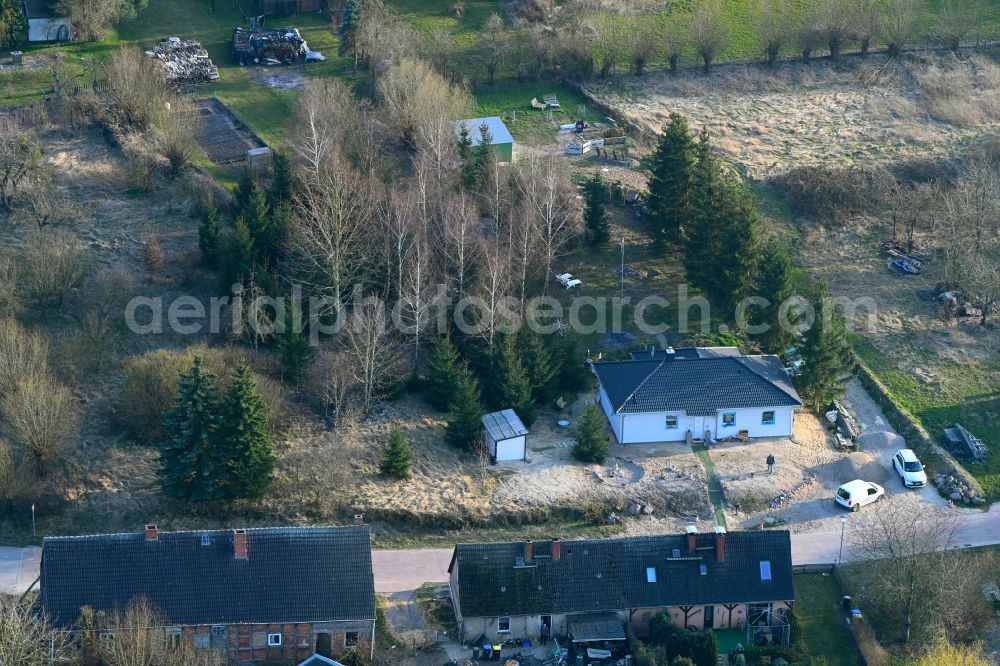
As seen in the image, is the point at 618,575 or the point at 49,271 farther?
the point at 49,271

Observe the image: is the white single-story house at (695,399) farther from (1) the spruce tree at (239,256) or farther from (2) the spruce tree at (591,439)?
(1) the spruce tree at (239,256)

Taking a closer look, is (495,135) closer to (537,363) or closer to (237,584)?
(537,363)

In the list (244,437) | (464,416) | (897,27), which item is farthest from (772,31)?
(244,437)

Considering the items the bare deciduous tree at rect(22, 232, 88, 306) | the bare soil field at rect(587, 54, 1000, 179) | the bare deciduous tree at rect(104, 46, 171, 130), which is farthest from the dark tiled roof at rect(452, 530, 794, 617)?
the bare deciduous tree at rect(104, 46, 171, 130)

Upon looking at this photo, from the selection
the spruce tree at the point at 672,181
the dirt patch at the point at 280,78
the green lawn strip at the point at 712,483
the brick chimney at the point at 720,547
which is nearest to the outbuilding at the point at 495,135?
the spruce tree at the point at 672,181

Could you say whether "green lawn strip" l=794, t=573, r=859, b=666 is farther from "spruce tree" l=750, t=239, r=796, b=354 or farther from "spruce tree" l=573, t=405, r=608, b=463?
"spruce tree" l=750, t=239, r=796, b=354

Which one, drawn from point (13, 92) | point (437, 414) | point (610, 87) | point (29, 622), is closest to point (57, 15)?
point (13, 92)
